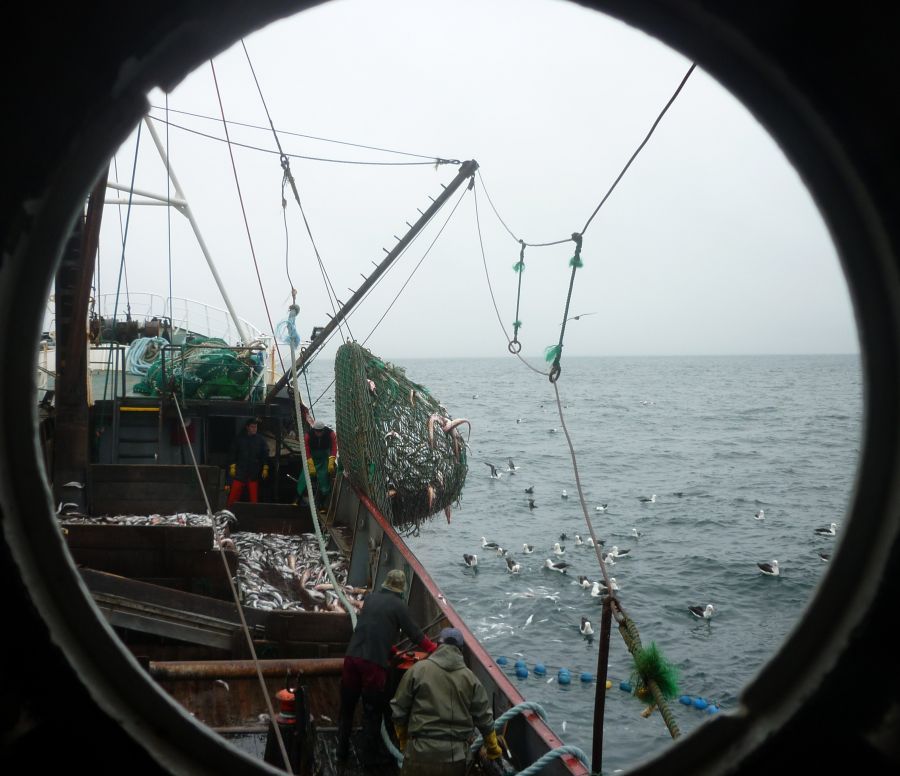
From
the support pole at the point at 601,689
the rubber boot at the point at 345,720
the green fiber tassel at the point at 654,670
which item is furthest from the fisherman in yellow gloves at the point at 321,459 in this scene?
the support pole at the point at 601,689

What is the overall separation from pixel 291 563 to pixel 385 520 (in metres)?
1.56

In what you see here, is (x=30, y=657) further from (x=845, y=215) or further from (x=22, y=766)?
(x=845, y=215)

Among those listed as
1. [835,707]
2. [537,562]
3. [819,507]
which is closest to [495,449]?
[819,507]

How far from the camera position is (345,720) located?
247 inches

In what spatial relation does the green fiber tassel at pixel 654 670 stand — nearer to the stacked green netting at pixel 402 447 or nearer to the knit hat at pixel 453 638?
the knit hat at pixel 453 638

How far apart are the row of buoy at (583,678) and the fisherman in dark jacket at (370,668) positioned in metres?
8.73

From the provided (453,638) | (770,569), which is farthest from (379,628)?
(770,569)

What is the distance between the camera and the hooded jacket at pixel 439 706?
5703 millimetres

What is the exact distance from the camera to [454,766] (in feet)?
18.9

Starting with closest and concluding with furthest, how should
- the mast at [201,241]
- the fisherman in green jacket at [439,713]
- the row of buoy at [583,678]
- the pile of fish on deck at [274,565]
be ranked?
the fisherman in green jacket at [439,713]
the pile of fish on deck at [274,565]
the row of buoy at [583,678]
the mast at [201,241]

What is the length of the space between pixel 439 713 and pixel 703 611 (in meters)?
14.4

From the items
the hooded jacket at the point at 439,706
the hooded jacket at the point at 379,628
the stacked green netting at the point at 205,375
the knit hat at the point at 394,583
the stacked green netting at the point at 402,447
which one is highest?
the stacked green netting at the point at 205,375

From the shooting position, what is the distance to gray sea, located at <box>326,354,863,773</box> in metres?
14.7

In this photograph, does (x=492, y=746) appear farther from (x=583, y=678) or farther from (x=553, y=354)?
(x=583, y=678)
